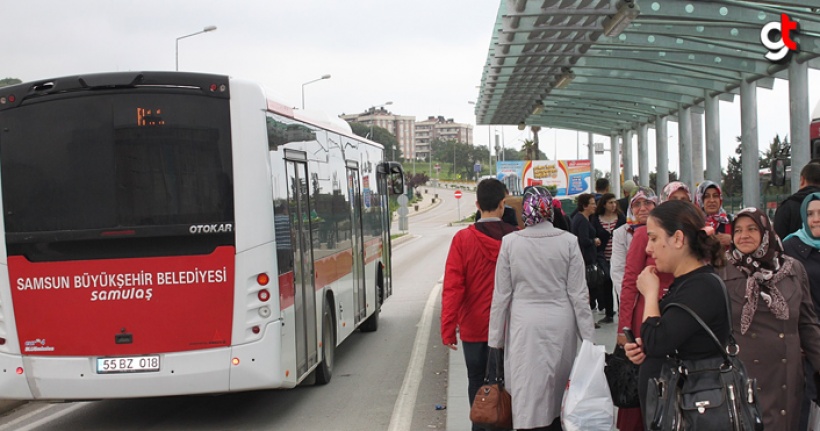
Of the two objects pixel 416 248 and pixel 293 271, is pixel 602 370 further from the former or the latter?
pixel 416 248

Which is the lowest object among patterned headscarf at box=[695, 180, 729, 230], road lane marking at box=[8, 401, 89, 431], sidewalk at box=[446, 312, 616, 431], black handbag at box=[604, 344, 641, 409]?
road lane marking at box=[8, 401, 89, 431]

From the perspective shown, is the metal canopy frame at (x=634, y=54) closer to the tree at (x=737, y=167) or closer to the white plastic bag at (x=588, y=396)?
the white plastic bag at (x=588, y=396)

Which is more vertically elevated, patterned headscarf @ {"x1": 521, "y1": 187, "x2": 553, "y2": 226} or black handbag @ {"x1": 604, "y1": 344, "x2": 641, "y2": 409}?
patterned headscarf @ {"x1": 521, "y1": 187, "x2": 553, "y2": 226}

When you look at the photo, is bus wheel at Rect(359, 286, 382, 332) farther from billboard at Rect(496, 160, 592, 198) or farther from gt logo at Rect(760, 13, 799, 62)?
billboard at Rect(496, 160, 592, 198)

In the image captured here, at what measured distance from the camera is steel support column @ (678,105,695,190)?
70.3 ft

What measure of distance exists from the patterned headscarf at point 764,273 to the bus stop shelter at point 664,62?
7.78m

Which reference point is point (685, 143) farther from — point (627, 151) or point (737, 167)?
point (737, 167)

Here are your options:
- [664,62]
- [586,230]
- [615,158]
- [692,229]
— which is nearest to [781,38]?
[664,62]

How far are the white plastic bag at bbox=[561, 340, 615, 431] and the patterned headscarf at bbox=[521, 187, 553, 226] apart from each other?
968mm

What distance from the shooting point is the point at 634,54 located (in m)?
16.7

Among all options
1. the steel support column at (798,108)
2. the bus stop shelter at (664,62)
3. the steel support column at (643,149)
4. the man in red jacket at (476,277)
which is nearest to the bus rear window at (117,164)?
the man in red jacket at (476,277)

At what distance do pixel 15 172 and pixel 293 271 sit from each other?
8.30ft

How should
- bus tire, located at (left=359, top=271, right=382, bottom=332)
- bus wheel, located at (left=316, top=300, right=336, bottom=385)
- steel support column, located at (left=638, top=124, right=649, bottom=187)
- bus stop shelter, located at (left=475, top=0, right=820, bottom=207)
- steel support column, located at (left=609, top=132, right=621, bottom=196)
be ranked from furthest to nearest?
1. steel support column, located at (left=609, top=132, right=621, bottom=196)
2. steel support column, located at (left=638, top=124, right=649, bottom=187)
3. bus tire, located at (left=359, top=271, right=382, bottom=332)
4. bus stop shelter, located at (left=475, top=0, right=820, bottom=207)
5. bus wheel, located at (left=316, top=300, right=336, bottom=385)

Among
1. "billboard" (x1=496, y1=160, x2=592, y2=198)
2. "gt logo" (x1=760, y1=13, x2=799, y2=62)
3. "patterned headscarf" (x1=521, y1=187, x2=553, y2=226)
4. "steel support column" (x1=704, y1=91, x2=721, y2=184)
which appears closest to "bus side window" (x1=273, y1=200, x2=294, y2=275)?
"patterned headscarf" (x1=521, y1=187, x2=553, y2=226)
